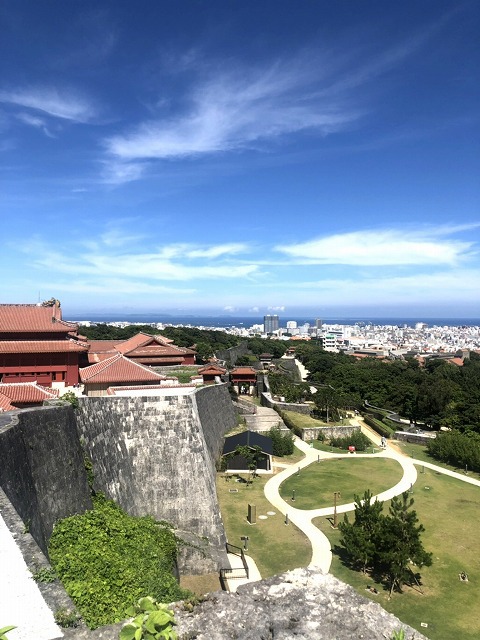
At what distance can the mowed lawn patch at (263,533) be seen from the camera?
53.2 ft

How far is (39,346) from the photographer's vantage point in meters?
25.2

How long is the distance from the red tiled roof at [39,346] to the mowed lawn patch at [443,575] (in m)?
16.5

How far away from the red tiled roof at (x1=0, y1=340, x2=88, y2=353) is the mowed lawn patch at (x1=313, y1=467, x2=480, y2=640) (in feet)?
54.2

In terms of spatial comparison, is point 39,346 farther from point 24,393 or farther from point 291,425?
point 291,425

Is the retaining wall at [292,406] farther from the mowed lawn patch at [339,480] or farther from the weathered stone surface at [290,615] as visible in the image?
the weathered stone surface at [290,615]

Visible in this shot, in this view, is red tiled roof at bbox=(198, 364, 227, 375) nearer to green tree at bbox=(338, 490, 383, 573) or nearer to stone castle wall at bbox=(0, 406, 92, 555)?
green tree at bbox=(338, 490, 383, 573)

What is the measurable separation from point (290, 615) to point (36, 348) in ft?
76.7

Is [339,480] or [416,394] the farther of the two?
[416,394]

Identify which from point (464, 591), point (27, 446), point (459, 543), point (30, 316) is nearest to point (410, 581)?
point (464, 591)

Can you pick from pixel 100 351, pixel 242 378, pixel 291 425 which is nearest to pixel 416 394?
pixel 291 425

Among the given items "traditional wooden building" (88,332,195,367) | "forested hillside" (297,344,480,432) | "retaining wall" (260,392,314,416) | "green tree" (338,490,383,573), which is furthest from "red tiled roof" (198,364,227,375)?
"green tree" (338,490,383,573)

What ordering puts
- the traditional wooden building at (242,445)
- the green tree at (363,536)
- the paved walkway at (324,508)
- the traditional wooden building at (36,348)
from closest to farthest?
the green tree at (363,536), the paved walkway at (324,508), the traditional wooden building at (36,348), the traditional wooden building at (242,445)

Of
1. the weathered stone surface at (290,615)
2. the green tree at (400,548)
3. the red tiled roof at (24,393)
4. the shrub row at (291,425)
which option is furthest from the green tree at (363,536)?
the shrub row at (291,425)

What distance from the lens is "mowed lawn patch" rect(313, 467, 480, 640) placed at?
42.9 feet
